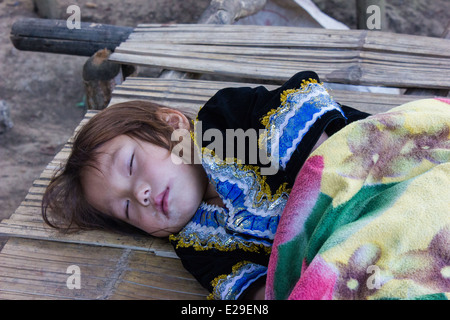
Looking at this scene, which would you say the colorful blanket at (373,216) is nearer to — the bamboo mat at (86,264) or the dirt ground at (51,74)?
the bamboo mat at (86,264)

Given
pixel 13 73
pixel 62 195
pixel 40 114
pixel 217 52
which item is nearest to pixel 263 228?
pixel 62 195

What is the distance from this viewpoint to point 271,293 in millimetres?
1176

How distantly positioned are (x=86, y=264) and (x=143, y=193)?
13.0 inches

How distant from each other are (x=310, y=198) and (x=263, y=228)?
25 centimetres

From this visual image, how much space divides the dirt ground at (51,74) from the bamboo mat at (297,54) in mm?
983

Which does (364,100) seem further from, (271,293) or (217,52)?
(271,293)

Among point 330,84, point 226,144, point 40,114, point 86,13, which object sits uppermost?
point 226,144

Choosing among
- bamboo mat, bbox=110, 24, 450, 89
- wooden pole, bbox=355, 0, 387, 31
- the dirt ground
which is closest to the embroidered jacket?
bamboo mat, bbox=110, 24, 450, 89

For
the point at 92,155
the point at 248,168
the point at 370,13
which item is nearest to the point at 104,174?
the point at 92,155

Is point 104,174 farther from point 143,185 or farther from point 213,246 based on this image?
point 213,246

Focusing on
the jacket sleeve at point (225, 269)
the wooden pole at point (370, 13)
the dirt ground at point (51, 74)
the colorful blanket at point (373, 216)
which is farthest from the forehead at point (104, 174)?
the wooden pole at point (370, 13)

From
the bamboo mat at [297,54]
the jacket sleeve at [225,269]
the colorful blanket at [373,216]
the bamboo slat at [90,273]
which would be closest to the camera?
the colorful blanket at [373,216]

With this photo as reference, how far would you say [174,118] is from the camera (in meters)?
1.65

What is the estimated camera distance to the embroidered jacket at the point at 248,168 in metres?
1.37
